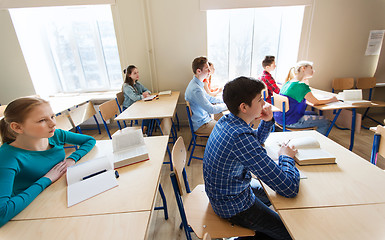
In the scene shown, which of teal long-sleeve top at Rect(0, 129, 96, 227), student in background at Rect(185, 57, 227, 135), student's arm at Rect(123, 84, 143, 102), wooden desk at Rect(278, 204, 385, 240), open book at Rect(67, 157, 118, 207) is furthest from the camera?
student's arm at Rect(123, 84, 143, 102)

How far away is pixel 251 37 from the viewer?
3.42m

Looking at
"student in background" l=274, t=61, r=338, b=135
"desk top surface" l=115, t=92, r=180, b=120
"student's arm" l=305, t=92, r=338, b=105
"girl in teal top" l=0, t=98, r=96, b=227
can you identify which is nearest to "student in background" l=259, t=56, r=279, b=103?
"student in background" l=274, t=61, r=338, b=135

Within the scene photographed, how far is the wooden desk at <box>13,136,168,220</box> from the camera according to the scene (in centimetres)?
81

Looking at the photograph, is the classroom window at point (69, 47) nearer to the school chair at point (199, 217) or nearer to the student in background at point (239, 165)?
the school chair at point (199, 217)

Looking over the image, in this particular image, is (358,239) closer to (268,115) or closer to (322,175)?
(322,175)

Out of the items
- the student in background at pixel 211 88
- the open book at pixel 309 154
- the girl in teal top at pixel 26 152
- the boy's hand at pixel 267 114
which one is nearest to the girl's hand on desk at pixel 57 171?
A: the girl in teal top at pixel 26 152

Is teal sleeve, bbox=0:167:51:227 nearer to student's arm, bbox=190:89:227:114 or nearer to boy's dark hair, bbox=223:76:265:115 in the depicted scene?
boy's dark hair, bbox=223:76:265:115

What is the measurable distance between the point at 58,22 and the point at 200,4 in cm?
273

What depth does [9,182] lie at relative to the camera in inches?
32.6

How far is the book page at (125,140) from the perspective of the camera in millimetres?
1269

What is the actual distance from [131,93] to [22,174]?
81.1 inches

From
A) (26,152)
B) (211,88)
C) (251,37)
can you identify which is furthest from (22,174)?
(251,37)

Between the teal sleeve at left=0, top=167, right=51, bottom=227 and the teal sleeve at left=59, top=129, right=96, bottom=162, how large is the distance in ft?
1.06

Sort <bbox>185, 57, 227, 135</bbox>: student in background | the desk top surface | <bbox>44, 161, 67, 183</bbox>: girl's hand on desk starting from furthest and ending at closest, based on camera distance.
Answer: <bbox>185, 57, 227, 135</bbox>: student in background < the desk top surface < <bbox>44, 161, 67, 183</bbox>: girl's hand on desk
